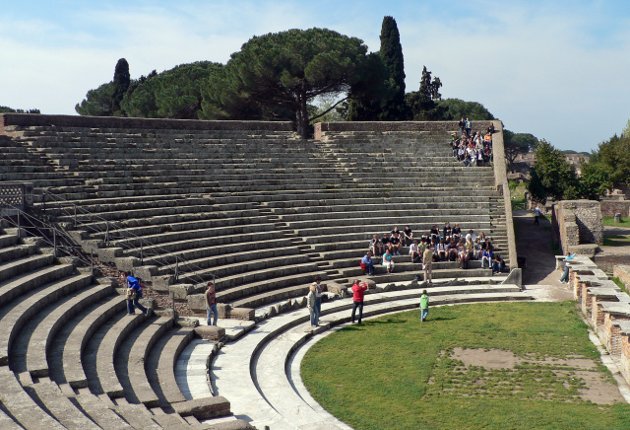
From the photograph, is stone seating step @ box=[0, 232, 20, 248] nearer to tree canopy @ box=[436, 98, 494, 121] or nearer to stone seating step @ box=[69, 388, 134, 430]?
stone seating step @ box=[69, 388, 134, 430]

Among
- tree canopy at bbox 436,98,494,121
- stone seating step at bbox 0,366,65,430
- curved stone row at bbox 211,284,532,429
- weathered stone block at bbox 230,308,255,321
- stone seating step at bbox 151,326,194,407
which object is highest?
tree canopy at bbox 436,98,494,121

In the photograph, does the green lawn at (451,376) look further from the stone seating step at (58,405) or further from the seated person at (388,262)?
the stone seating step at (58,405)

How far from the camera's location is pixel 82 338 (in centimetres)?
1298

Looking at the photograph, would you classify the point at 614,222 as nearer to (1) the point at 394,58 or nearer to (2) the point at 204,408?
(1) the point at 394,58

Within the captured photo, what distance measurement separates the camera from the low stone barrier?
15078 millimetres

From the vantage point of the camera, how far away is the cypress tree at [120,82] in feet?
187

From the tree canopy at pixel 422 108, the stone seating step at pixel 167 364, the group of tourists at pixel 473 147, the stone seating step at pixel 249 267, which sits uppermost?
the tree canopy at pixel 422 108

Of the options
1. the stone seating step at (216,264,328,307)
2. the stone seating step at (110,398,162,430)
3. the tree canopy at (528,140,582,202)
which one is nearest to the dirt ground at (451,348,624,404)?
the stone seating step at (216,264,328,307)

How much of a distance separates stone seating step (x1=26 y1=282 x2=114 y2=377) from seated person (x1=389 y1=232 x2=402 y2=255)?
1095 cm

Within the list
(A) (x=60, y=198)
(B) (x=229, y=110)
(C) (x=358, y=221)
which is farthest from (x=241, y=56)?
(A) (x=60, y=198)

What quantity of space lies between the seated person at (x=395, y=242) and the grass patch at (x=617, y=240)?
10.8 metres

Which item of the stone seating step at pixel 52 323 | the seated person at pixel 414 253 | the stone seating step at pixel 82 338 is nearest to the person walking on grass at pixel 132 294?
the stone seating step at pixel 82 338

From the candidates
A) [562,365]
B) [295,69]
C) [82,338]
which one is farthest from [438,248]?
[295,69]

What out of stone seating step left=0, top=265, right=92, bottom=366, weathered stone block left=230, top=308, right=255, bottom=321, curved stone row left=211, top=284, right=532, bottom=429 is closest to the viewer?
stone seating step left=0, top=265, right=92, bottom=366
